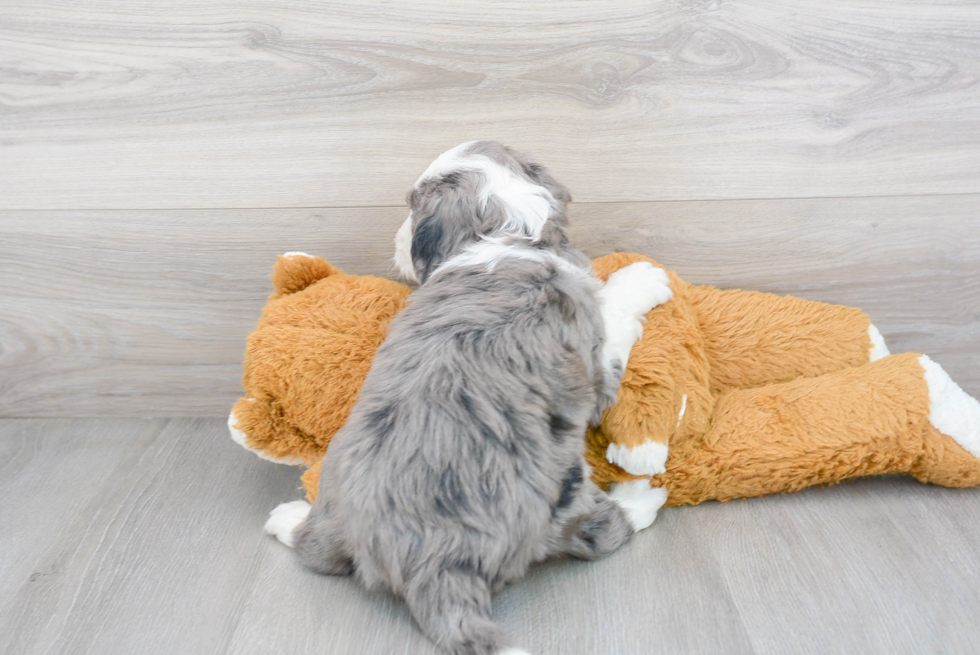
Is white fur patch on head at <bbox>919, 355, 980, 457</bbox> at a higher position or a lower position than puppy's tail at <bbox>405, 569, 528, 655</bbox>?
higher

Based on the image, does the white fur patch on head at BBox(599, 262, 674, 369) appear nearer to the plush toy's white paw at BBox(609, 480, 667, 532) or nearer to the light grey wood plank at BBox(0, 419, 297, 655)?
the plush toy's white paw at BBox(609, 480, 667, 532)

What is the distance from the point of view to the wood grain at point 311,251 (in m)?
1.86

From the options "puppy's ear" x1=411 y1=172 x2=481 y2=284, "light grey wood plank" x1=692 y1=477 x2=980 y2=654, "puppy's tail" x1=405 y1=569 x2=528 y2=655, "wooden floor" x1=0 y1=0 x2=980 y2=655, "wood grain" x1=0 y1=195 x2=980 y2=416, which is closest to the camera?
"puppy's tail" x1=405 y1=569 x2=528 y2=655

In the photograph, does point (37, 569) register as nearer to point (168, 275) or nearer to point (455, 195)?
point (168, 275)

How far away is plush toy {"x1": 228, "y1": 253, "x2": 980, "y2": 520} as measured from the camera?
155 centimetres

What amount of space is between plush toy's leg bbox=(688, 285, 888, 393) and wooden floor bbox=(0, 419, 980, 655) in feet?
0.95

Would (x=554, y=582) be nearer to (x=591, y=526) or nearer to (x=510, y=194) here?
(x=591, y=526)

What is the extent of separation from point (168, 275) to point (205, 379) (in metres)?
0.32

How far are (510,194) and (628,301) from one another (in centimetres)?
35

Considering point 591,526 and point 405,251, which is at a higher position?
point 405,251

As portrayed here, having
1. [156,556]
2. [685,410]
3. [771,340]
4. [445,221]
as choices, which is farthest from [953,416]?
[156,556]

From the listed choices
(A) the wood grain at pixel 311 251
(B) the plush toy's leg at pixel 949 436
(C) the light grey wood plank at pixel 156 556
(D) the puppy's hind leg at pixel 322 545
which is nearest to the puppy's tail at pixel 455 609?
(D) the puppy's hind leg at pixel 322 545

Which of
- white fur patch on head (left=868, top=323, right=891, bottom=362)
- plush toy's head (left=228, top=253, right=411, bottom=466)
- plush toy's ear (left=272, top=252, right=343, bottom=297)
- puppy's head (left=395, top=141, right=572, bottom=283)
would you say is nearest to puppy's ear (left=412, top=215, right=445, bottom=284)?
puppy's head (left=395, top=141, right=572, bottom=283)

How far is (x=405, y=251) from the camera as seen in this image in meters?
1.60
